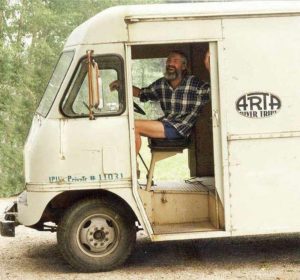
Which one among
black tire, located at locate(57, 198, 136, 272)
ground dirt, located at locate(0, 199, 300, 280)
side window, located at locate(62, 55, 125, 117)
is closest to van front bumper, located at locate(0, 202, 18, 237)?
ground dirt, located at locate(0, 199, 300, 280)

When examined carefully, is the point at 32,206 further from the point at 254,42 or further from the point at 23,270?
the point at 254,42

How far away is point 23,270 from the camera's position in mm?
7707

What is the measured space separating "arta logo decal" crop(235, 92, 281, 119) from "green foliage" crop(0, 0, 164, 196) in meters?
17.4

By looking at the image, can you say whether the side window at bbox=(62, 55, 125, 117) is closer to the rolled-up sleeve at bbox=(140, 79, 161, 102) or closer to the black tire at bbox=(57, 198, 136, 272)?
the rolled-up sleeve at bbox=(140, 79, 161, 102)

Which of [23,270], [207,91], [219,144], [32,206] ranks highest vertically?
[207,91]

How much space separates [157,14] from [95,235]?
241 centimetres

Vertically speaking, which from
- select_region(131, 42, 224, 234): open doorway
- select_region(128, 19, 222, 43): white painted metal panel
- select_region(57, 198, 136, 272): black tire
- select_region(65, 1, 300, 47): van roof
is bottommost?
select_region(57, 198, 136, 272): black tire

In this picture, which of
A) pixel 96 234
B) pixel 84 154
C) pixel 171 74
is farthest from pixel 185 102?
pixel 96 234

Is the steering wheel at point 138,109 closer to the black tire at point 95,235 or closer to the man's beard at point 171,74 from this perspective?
the man's beard at point 171,74

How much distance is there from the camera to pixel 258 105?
7.20 metres

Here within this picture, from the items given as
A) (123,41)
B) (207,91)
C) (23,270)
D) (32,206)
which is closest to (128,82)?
(123,41)

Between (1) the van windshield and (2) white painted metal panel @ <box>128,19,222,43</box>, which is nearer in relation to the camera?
(2) white painted metal panel @ <box>128,19,222,43</box>

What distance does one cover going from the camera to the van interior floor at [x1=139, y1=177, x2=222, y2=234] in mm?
7504

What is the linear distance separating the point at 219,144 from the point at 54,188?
5.79 ft
